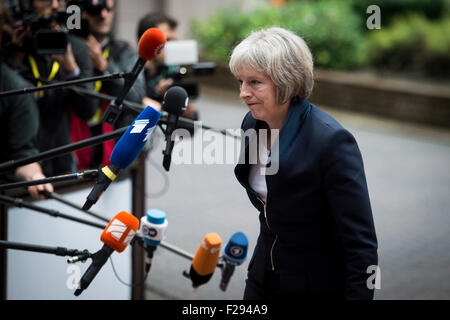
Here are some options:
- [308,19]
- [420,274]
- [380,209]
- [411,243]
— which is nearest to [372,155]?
[380,209]

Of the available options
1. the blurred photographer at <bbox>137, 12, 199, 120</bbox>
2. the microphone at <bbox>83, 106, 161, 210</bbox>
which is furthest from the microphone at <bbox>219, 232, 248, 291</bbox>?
the blurred photographer at <bbox>137, 12, 199, 120</bbox>

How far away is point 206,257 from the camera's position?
9.06 feet

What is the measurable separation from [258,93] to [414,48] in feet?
34.0

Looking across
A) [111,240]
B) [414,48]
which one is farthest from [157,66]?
[414,48]

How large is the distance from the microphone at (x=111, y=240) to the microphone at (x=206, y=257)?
0.58 m

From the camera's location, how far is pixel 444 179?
24.7 ft

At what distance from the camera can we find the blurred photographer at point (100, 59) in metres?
4.16

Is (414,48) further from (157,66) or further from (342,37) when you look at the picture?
(157,66)

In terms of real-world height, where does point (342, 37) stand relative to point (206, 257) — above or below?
above

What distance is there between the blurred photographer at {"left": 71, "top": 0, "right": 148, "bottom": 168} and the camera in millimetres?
350

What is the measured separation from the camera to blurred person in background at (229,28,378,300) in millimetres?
2100
